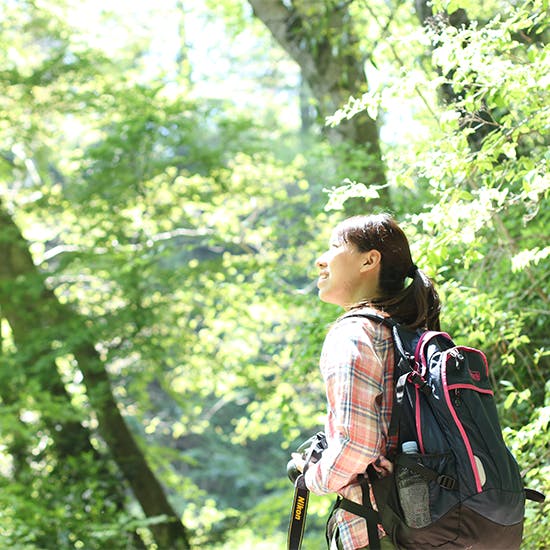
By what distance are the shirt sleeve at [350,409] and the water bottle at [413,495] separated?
7cm

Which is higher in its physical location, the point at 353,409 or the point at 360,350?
the point at 360,350

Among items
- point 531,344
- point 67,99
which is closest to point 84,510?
point 67,99

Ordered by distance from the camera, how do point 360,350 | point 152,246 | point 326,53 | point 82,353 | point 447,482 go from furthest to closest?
point 82,353, point 152,246, point 326,53, point 360,350, point 447,482

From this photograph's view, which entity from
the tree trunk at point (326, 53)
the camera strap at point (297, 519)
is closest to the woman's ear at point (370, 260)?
the camera strap at point (297, 519)

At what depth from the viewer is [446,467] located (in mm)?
1725

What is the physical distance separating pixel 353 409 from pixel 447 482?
0.26m

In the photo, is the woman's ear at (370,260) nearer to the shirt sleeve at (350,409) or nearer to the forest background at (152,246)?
the shirt sleeve at (350,409)

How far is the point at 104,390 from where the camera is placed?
22.8 feet

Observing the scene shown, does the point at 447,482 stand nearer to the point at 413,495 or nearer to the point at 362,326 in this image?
the point at 413,495

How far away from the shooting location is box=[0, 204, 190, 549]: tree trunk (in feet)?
22.2

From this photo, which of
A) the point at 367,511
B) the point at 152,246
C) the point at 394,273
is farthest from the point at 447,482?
the point at 152,246

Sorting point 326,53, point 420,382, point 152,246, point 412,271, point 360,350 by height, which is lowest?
point 420,382

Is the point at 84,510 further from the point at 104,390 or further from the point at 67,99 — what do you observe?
the point at 67,99

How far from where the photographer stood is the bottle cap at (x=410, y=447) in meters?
1.75
